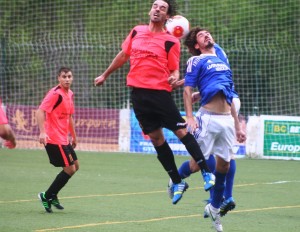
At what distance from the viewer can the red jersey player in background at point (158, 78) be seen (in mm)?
10398

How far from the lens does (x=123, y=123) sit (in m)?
28.5

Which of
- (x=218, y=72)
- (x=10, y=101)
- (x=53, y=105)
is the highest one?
(x=218, y=72)

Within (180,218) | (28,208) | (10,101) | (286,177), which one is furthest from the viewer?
(10,101)

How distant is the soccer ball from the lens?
11500mm

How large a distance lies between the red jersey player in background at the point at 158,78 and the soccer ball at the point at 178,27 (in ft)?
2.97

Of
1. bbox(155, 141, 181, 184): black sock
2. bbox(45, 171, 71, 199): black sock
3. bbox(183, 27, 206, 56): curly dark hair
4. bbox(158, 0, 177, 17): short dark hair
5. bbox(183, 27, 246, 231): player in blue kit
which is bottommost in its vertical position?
bbox(45, 171, 71, 199): black sock

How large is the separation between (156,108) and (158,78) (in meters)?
0.36

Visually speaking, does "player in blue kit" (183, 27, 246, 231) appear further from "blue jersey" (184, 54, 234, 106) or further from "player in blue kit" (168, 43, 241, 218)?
"player in blue kit" (168, 43, 241, 218)

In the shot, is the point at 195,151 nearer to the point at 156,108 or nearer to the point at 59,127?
the point at 156,108

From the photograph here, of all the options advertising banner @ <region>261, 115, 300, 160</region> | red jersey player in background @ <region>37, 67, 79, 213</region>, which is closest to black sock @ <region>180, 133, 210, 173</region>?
red jersey player in background @ <region>37, 67, 79, 213</region>

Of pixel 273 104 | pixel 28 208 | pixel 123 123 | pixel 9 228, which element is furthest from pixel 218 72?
pixel 273 104

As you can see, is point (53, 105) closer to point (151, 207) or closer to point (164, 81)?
point (151, 207)

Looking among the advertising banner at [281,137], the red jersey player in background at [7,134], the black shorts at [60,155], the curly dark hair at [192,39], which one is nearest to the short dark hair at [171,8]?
the curly dark hair at [192,39]

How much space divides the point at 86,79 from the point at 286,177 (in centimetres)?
1665
